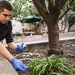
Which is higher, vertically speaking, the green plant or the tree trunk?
the tree trunk

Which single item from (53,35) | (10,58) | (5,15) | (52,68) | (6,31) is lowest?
(52,68)

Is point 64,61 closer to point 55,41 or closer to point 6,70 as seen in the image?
point 55,41

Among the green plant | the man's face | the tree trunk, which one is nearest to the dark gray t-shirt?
the man's face

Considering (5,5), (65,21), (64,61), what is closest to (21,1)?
(65,21)

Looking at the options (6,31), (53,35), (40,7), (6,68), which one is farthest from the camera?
(53,35)

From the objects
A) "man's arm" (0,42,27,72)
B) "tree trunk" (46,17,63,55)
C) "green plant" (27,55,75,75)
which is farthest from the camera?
"tree trunk" (46,17,63,55)

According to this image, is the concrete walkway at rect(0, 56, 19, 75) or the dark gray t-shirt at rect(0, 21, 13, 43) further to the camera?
the dark gray t-shirt at rect(0, 21, 13, 43)

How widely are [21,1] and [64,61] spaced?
51.0 ft

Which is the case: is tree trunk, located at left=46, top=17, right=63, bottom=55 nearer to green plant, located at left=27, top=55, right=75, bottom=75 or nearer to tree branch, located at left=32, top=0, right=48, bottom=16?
tree branch, located at left=32, top=0, right=48, bottom=16

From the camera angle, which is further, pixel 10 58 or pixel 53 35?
pixel 53 35

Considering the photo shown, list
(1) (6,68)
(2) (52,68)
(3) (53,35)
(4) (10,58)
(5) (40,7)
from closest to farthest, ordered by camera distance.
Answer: (4) (10,58)
(1) (6,68)
(2) (52,68)
(5) (40,7)
(3) (53,35)

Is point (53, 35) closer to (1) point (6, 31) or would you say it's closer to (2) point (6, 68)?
(1) point (6, 31)

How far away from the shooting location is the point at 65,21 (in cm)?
2709

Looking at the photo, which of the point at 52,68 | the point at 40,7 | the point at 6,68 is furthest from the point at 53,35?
the point at 6,68
